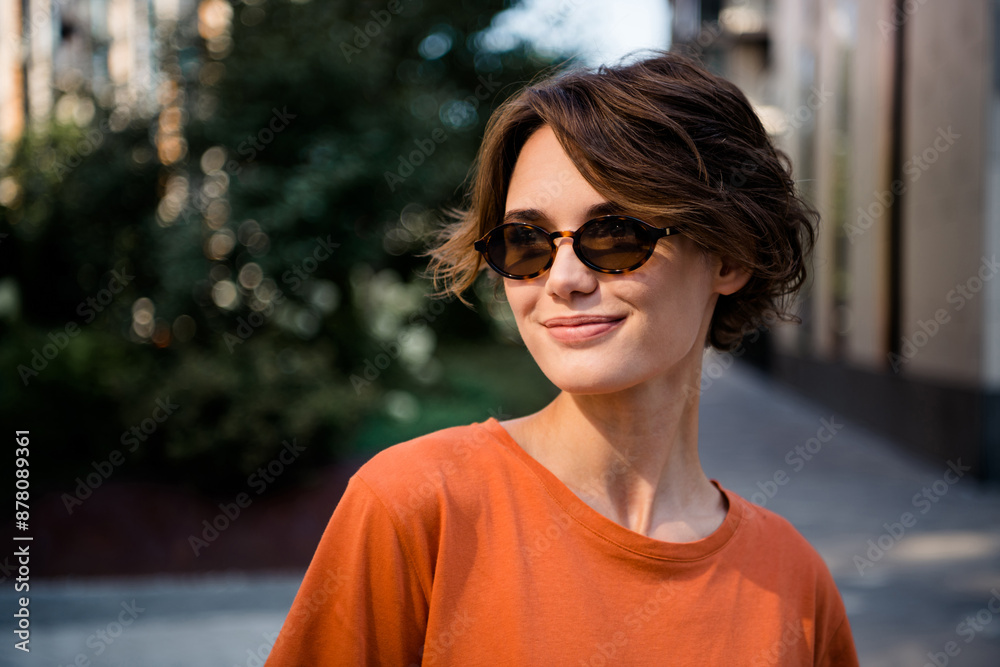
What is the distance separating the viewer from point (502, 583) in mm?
1319

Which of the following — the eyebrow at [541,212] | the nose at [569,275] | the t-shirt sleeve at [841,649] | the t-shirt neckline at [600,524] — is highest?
the eyebrow at [541,212]

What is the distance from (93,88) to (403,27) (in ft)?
12.7

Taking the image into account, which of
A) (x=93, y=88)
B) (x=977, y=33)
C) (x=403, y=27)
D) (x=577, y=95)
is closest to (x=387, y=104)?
(x=403, y=27)

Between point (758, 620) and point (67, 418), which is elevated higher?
point (758, 620)

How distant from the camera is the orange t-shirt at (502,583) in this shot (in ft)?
4.16

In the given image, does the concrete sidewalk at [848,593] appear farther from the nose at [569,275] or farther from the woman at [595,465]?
the nose at [569,275]

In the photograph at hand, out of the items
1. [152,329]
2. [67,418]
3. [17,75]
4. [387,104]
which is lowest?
[67,418]

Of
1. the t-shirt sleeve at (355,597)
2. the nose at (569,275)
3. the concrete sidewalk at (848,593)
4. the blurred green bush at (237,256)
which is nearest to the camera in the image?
the t-shirt sleeve at (355,597)

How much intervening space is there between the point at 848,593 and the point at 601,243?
4804mm

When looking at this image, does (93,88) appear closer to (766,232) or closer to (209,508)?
(209,508)

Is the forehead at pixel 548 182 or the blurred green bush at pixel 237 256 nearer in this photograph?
the forehead at pixel 548 182

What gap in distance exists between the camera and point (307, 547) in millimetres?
6238

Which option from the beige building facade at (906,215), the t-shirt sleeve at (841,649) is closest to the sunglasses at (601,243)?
the t-shirt sleeve at (841,649)

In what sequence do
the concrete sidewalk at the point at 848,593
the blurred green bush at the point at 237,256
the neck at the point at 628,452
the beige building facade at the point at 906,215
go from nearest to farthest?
the neck at the point at 628,452
the concrete sidewalk at the point at 848,593
the blurred green bush at the point at 237,256
the beige building facade at the point at 906,215
